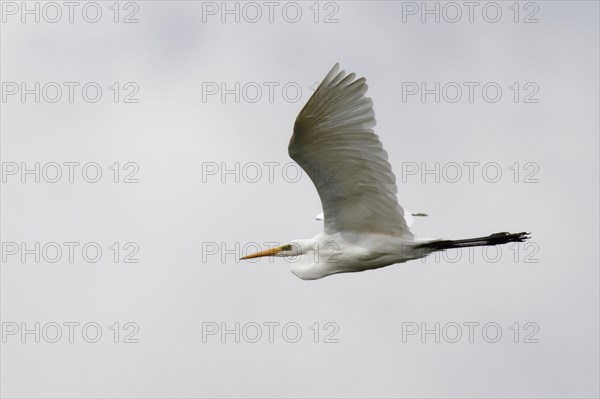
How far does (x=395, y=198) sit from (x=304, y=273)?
158 centimetres

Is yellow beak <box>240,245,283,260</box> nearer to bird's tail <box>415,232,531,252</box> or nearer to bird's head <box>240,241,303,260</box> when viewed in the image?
bird's head <box>240,241,303,260</box>

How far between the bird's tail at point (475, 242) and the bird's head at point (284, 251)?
1533 mm

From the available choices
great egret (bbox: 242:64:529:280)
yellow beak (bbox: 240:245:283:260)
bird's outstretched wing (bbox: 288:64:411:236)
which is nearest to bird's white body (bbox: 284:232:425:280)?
great egret (bbox: 242:64:529:280)

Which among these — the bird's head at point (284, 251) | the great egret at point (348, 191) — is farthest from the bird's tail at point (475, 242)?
the bird's head at point (284, 251)

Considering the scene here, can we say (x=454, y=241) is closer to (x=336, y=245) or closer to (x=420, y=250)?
(x=420, y=250)

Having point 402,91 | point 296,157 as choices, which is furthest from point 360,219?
point 402,91

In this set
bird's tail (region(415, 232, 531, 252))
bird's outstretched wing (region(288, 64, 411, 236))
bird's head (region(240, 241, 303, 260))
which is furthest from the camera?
bird's head (region(240, 241, 303, 260))

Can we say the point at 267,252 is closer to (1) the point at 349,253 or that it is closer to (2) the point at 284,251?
(2) the point at 284,251

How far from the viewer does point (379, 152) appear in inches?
376

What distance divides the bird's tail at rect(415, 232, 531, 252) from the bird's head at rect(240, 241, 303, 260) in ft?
5.03

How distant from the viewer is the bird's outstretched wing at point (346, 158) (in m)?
9.18

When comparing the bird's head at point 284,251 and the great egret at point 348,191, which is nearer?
the great egret at point 348,191

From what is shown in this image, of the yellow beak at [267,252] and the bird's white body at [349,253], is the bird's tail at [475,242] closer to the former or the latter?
the bird's white body at [349,253]

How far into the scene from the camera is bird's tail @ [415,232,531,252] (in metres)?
10.4
